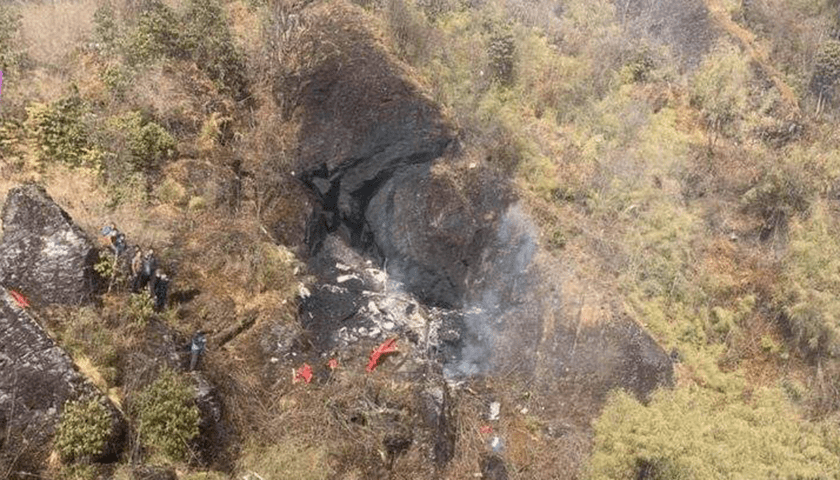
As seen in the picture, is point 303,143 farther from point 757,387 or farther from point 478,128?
point 757,387

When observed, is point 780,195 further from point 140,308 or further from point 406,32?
point 140,308

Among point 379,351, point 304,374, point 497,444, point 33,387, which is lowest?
point 497,444

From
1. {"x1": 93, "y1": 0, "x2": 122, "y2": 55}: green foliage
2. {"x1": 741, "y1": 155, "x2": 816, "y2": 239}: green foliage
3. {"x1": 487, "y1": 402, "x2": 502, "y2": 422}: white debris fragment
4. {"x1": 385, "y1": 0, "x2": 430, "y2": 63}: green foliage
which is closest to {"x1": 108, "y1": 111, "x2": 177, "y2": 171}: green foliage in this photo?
{"x1": 93, "y1": 0, "x2": 122, "y2": 55}: green foliage

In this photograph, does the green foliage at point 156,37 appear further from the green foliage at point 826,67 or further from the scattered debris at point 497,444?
the green foliage at point 826,67

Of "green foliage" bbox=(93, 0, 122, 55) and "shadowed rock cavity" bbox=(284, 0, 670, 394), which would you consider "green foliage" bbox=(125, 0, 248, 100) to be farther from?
"shadowed rock cavity" bbox=(284, 0, 670, 394)

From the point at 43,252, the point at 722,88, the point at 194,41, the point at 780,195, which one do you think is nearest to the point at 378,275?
the point at 43,252

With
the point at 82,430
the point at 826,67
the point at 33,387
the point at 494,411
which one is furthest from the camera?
the point at 826,67

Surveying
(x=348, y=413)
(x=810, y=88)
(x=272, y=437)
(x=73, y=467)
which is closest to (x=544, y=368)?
(x=348, y=413)
